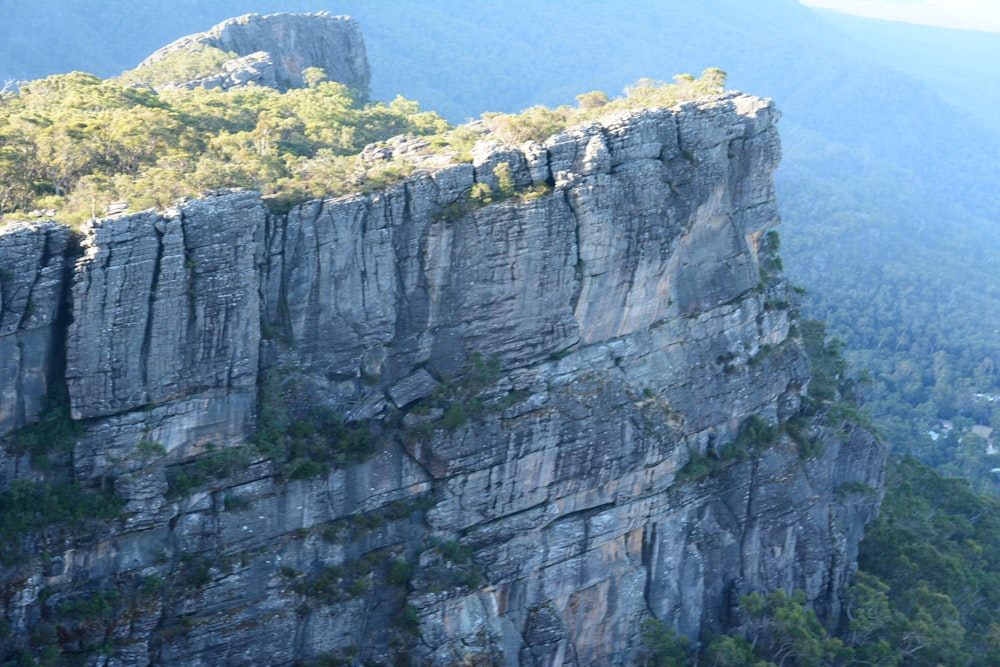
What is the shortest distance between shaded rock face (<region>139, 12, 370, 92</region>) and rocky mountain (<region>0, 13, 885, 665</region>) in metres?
25.2

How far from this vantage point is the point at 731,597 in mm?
39562

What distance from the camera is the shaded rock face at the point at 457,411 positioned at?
29422mm

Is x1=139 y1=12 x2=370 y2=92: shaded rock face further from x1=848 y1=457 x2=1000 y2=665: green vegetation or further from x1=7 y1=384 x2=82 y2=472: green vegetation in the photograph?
x1=848 y1=457 x2=1000 y2=665: green vegetation

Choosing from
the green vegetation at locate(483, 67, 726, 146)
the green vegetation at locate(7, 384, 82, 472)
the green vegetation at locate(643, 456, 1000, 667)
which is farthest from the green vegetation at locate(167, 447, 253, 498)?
the green vegetation at locate(643, 456, 1000, 667)

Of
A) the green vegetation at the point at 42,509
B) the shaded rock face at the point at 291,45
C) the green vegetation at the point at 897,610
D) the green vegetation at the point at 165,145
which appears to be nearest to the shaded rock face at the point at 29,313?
the green vegetation at the point at 165,145

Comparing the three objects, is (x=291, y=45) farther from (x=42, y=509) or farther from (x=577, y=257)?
(x=42, y=509)

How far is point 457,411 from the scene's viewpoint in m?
33.7

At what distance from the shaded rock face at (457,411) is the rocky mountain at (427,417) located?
0.08 meters

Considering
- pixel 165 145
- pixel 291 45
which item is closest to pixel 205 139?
pixel 165 145

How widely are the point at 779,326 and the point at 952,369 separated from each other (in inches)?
2089

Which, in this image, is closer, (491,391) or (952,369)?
(491,391)

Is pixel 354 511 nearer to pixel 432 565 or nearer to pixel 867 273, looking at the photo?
pixel 432 565

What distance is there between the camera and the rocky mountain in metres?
28.8

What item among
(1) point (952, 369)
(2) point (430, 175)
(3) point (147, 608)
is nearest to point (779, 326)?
(2) point (430, 175)
